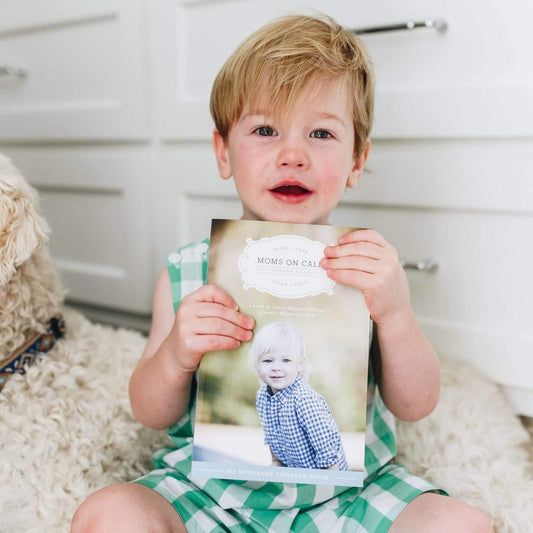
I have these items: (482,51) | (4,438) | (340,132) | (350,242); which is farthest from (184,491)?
(482,51)

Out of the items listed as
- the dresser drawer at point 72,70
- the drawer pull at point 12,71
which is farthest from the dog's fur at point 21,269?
the drawer pull at point 12,71

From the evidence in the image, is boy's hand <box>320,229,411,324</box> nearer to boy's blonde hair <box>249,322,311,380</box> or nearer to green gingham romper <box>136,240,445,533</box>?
boy's blonde hair <box>249,322,311,380</box>

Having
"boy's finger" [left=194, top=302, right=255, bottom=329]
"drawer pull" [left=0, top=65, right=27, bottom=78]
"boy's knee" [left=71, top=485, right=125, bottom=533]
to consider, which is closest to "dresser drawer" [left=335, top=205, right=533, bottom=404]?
"boy's finger" [left=194, top=302, right=255, bottom=329]

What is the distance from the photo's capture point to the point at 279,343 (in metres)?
0.66

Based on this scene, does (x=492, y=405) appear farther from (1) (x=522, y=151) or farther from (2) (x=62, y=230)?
(2) (x=62, y=230)

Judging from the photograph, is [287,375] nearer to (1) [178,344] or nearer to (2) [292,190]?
(1) [178,344]

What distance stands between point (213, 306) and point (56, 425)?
29 cm

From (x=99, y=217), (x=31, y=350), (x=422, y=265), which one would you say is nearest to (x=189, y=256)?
(x=31, y=350)

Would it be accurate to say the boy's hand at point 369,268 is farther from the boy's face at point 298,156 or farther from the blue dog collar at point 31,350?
the blue dog collar at point 31,350

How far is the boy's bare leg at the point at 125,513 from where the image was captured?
640mm

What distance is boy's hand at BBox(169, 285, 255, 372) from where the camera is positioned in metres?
0.65

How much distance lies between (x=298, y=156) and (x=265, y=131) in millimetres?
66

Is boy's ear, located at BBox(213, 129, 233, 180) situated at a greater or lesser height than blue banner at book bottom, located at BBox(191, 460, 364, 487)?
greater

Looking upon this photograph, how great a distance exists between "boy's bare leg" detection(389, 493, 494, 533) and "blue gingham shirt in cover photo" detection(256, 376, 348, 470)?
0.11 meters
